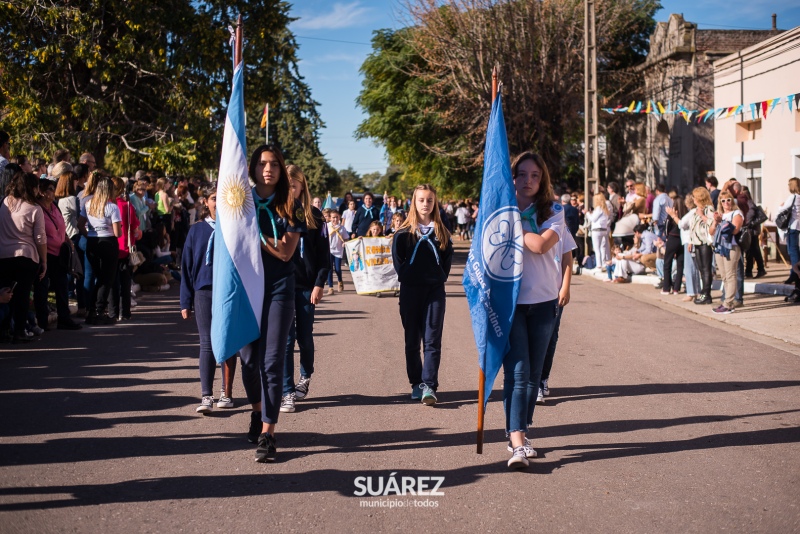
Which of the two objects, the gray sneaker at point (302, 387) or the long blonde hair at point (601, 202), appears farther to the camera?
the long blonde hair at point (601, 202)

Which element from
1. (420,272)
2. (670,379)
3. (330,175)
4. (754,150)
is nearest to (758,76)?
(754,150)

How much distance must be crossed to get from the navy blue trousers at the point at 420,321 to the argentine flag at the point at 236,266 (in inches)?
84.9

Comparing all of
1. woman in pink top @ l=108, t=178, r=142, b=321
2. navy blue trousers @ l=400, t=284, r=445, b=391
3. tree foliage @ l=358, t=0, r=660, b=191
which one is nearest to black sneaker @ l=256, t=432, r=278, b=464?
navy blue trousers @ l=400, t=284, r=445, b=391

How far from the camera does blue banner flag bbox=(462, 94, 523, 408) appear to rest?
5906 mm

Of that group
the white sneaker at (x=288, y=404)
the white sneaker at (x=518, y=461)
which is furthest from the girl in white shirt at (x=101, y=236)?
the white sneaker at (x=518, y=461)

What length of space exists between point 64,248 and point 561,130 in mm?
27575

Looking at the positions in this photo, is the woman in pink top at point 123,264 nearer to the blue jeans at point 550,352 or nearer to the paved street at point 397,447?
the paved street at point 397,447

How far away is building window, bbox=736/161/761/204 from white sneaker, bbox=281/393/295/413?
20.0m

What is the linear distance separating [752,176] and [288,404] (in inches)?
811

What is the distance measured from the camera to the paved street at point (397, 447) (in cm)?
488

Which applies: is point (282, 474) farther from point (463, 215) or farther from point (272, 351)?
point (463, 215)

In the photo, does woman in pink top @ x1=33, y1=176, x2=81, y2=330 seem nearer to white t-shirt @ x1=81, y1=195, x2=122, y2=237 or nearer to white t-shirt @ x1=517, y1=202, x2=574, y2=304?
white t-shirt @ x1=81, y1=195, x2=122, y2=237

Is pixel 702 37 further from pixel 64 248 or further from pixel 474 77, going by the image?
pixel 64 248

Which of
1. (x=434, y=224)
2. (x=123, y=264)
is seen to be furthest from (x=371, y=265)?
(x=434, y=224)
